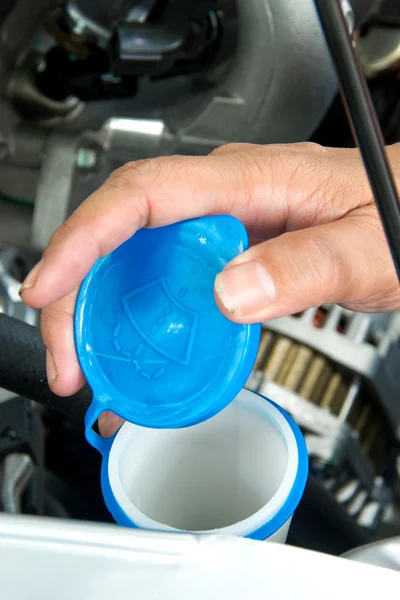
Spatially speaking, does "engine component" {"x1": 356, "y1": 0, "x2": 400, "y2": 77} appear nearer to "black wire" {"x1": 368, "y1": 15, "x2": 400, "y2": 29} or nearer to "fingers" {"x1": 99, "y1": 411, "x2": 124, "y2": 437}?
"black wire" {"x1": 368, "y1": 15, "x2": 400, "y2": 29}

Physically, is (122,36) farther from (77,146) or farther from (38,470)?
(38,470)

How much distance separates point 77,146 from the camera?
93 cm

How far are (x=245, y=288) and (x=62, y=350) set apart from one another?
0.56 feet

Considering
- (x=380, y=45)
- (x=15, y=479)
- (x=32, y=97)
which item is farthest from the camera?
(x=32, y=97)

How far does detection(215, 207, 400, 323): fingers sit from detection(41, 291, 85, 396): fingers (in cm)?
15

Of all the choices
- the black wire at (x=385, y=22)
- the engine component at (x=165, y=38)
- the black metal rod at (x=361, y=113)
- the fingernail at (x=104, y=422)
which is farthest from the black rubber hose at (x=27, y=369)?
the black wire at (x=385, y=22)

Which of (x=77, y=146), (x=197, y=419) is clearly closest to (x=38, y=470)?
(x=197, y=419)

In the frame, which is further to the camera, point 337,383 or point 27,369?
point 337,383

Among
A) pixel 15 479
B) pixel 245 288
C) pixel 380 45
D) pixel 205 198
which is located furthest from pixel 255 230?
pixel 380 45

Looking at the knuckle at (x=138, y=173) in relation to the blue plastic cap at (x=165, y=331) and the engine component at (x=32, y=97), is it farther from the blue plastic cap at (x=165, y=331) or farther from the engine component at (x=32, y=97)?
the engine component at (x=32, y=97)

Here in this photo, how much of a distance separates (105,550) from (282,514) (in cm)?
11

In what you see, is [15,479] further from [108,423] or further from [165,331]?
[165,331]

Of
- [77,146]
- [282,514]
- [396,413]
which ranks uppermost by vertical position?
[282,514]

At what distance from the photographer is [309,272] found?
0.46 metres
